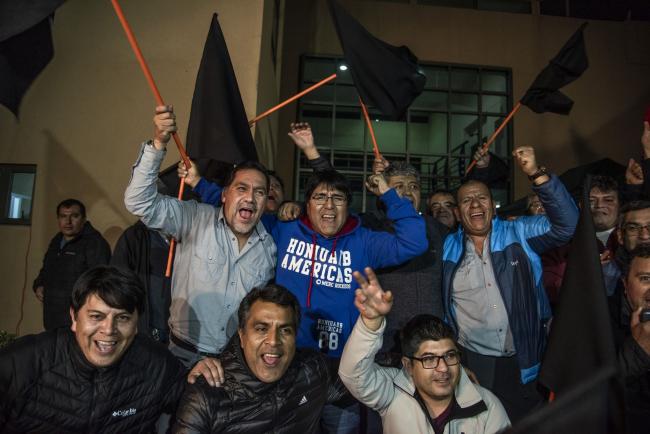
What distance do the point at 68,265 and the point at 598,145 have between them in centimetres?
971

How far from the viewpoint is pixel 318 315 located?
9.28 ft

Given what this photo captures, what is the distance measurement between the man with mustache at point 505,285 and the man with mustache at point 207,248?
48.9 inches

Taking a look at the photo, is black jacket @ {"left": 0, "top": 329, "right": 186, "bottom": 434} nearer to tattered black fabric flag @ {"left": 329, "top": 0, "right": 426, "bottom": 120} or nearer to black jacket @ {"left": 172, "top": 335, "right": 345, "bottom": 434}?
black jacket @ {"left": 172, "top": 335, "right": 345, "bottom": 434}

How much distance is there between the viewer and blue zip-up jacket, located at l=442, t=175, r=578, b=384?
9.65 ft

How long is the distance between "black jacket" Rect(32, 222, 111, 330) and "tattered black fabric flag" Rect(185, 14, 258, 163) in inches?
92.3

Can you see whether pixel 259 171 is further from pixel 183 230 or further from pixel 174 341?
pixel 174 341

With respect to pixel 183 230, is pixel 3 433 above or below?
below

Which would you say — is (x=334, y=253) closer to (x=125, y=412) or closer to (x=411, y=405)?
(x=411, y=405)

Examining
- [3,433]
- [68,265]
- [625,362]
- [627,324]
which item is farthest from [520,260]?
[68,265]

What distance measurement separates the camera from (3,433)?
6.96ft

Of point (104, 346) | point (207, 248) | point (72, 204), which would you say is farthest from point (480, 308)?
point (72, 204)

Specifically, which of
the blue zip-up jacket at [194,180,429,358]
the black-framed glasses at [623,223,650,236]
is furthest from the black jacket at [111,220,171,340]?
the black-framed glasses at [623,223,650,236]

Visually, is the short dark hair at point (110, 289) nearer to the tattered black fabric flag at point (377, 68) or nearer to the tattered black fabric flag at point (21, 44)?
the tattered black fabric flag at point (21, 44)

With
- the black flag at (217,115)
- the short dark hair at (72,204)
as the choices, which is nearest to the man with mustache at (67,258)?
the short dark hair at (72,204)
